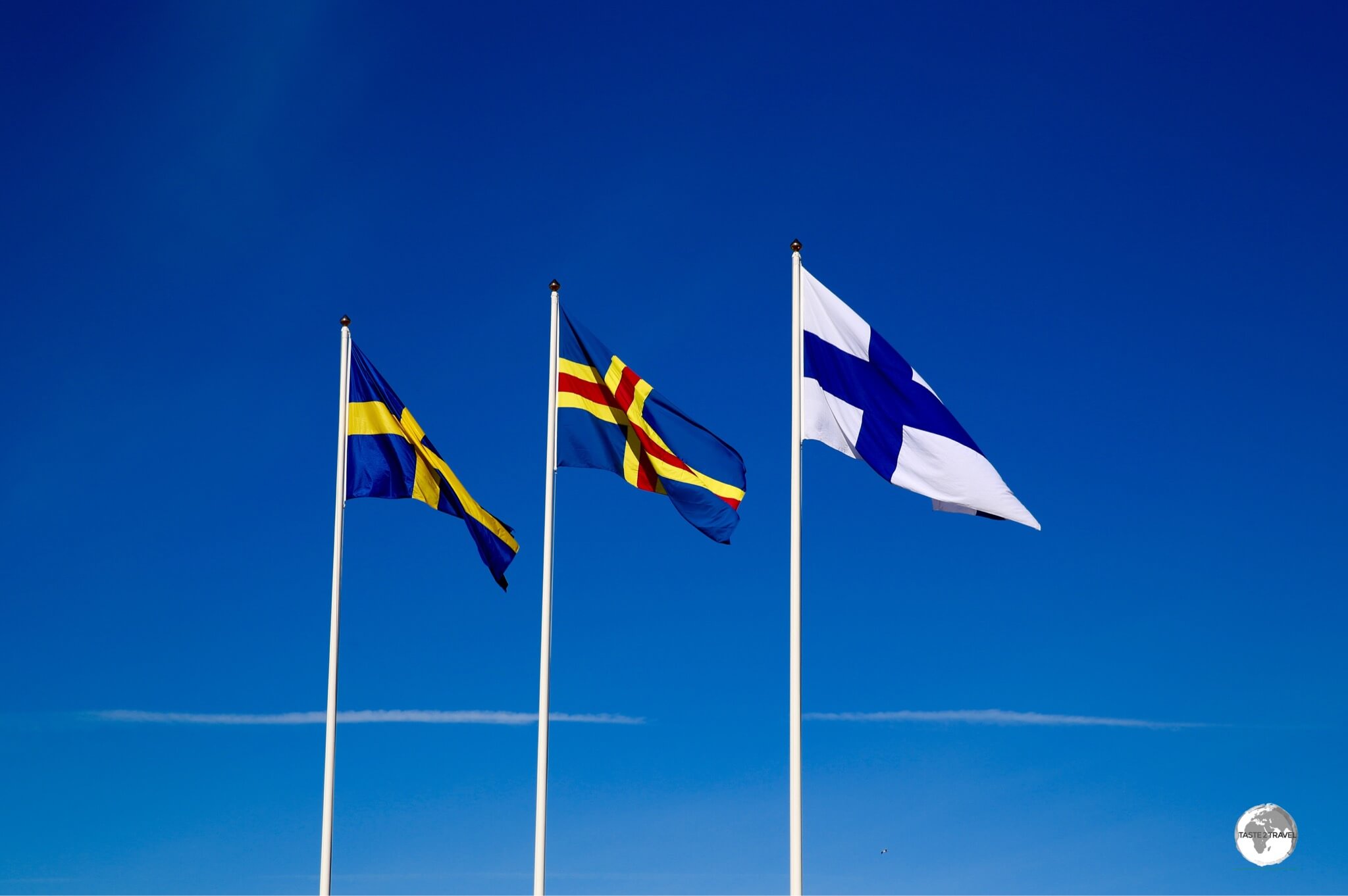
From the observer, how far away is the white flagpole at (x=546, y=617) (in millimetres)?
26969

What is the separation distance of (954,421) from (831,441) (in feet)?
6.58

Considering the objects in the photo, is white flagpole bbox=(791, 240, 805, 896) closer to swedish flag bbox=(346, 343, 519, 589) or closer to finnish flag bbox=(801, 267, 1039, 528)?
finnish flag bbox=(801, 267, 1039, 528)

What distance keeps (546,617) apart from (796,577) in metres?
5.85

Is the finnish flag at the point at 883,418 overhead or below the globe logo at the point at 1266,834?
overhead

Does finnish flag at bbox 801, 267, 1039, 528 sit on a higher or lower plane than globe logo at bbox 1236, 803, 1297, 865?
higher

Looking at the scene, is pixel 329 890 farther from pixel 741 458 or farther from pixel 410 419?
pixel 741 458

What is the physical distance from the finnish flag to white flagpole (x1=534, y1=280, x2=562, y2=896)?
213 inches

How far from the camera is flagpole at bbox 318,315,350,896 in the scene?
29.8 metres

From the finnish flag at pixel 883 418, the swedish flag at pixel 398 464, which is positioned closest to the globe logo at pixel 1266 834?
the finnish flag at pixel 883 418

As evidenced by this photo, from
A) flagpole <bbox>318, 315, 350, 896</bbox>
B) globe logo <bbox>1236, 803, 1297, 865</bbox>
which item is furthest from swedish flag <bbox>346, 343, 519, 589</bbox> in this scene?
globe logo <bbox>1236, 803, 1297, 865</bbox>

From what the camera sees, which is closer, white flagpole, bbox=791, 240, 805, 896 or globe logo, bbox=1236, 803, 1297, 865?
white flagpole, bbox=791, 240, 805, 896

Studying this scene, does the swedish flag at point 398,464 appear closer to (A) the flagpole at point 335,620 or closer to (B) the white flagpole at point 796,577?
(A) the flagpole at point 335,620

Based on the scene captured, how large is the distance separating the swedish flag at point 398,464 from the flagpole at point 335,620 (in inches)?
5.3

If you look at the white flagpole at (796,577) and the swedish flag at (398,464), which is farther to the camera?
the swedish flag at (398,464)
